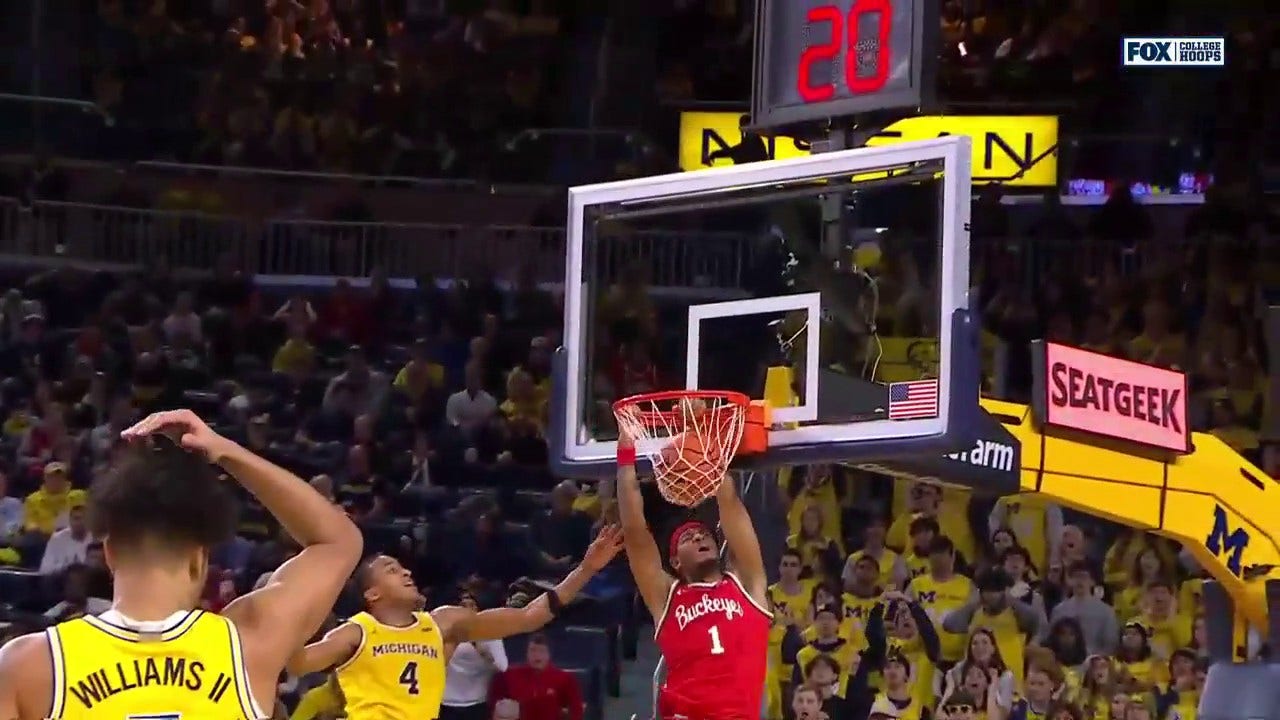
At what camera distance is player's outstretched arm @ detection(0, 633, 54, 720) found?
11.2 feet

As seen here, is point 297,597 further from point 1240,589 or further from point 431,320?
point 431,320

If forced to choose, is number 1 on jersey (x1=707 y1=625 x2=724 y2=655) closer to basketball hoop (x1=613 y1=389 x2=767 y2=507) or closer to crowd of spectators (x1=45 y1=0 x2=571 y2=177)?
basketball hoop (x1=613 y1=389 x2=767 y2=507)

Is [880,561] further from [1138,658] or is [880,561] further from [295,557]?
[295,557]

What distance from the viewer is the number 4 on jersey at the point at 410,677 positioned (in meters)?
8.98

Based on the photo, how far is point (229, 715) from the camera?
3562mm

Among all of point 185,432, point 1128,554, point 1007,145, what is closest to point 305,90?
point 1007,145

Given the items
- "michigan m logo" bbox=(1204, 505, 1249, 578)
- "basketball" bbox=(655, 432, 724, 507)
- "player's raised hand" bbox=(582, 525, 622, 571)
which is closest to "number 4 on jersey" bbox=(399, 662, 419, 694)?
"player's raised hand" bbox=(582, 525, 622, 571)

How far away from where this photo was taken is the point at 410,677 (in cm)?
898

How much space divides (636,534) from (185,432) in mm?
4348

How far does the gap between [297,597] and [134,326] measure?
1353cm

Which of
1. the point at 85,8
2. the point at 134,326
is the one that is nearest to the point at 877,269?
the point at 134,326

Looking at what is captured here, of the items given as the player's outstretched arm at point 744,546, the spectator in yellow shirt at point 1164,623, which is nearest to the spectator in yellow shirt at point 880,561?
the spectator in yellow shirt at point 1164,623

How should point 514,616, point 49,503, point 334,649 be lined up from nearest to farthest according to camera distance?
1. point 334,649
2. point 514,616
3. point 49,503

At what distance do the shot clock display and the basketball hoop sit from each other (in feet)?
3.73
